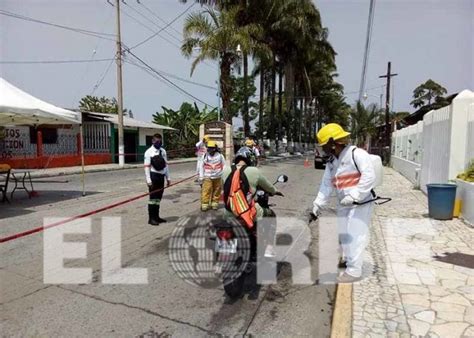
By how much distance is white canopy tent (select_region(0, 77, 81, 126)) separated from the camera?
9664 mm

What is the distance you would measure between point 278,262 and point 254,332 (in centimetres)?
204

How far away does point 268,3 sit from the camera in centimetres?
2823

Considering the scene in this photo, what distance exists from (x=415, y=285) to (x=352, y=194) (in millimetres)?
1401

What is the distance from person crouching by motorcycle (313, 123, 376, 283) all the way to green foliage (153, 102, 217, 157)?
31549mm

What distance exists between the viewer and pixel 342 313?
13.1 feet

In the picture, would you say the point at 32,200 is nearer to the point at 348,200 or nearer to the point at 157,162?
the point at 157,162

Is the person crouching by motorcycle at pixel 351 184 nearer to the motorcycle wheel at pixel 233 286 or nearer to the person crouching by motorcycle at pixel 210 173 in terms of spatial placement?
the motorcycle wheel at pixel 233 286

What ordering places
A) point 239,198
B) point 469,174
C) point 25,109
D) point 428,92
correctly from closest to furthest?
point 239,198 → point 469,174 → point 25,109 → point 428,92

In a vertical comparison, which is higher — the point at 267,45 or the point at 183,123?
the point at 267,45

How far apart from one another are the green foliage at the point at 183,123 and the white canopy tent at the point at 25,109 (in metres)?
24.0

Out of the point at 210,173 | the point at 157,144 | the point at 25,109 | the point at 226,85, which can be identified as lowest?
the point at 210,173

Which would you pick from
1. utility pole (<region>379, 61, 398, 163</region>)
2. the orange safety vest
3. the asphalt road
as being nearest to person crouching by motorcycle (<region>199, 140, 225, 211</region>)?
the asphalt road

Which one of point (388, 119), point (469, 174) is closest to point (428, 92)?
point (388, 119)

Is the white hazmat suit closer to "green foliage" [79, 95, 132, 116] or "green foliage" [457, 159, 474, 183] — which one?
"green foliage" [457, 159, 474, 183]
